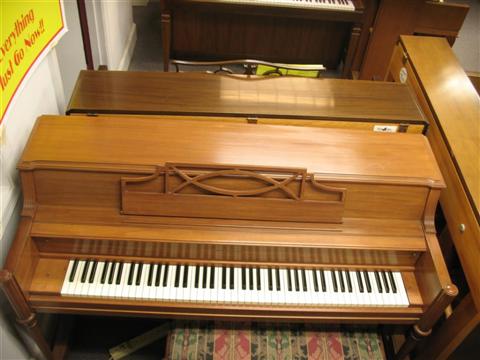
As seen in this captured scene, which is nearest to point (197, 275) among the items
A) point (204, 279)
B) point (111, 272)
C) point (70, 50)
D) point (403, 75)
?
point (204, 279)

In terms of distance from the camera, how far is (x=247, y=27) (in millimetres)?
4227

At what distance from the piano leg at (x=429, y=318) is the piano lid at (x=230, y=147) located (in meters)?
0.45

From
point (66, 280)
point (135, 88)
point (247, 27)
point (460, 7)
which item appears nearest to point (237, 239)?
point (66, 280)

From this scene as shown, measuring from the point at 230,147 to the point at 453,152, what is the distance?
1.07m

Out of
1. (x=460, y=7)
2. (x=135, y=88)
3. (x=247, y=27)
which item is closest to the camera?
(x=135, y=88)

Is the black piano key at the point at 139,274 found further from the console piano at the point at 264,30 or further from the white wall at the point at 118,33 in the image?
the console piano at the point at 264,30

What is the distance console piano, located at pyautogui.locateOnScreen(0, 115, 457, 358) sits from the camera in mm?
1937

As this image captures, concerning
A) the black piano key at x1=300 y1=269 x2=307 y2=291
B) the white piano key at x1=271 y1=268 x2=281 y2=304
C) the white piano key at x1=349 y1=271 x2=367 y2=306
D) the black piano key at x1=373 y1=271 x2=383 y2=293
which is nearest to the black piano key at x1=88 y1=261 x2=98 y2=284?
the white piano key at x1=271 y1=268 x2=281 y2=304

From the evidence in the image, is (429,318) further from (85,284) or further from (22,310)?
(22,310)

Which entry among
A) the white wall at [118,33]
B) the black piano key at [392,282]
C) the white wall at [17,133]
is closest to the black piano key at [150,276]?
the white wall at [17,133]

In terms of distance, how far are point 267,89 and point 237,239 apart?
0.87 metres

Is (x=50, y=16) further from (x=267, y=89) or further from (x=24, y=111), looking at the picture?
(x=267, y=89)

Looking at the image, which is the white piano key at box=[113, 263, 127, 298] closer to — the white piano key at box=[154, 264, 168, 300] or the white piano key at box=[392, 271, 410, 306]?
the white piano key at box=[154, 264, 168, 300]

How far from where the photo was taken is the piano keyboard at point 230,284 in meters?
1.98
